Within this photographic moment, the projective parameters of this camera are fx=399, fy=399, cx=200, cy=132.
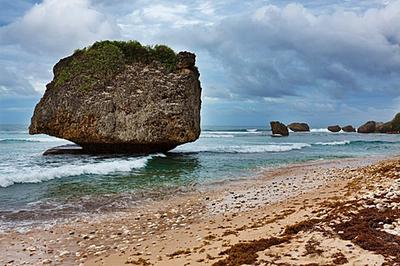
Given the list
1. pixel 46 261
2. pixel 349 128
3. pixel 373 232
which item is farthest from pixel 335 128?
pixel 46 261

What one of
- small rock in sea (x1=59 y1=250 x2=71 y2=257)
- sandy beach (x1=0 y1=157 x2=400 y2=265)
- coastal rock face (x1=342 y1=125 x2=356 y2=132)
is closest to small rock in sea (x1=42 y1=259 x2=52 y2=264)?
sandy beach (x1=0 y1=157 x2=400 y2=265)

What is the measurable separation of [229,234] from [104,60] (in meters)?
22.3

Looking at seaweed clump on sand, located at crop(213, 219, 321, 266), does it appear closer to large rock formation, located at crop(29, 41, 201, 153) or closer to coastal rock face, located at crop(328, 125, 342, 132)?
large rock formation, located at crop(29, 41, 201, 153)

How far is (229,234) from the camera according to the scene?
8.36 metres

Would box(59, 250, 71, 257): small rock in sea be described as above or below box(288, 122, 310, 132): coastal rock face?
below

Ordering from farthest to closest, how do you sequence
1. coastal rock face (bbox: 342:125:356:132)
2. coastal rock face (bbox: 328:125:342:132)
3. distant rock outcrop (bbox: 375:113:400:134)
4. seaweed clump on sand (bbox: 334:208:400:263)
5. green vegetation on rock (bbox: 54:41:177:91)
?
coastal rock face (bbox: 328:125:342:132)
coastal rock face (bbox: 342:125:356:132)
distant rock outcrop (bbox: 375:113:400:134)
green vegetation on rock (bbox: 54:41:177:91)
seaweed clump on sand (bbox: 334:208:400:263)

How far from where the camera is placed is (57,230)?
32.0ft

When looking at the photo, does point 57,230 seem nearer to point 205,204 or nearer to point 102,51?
point 205,204

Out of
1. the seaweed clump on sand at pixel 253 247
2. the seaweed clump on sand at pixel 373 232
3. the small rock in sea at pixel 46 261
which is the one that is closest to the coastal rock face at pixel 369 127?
the seaweed clump on sand at pixel 373 232

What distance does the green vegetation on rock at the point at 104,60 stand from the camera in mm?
27453

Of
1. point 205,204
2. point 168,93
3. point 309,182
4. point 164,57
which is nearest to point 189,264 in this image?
point 205,204

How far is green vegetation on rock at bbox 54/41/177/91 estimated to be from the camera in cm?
2745

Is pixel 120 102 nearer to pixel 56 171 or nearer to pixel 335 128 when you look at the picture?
pixel 56 171

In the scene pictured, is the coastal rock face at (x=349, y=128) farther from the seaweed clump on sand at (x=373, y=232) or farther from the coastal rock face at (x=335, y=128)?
the seaweed clump on sand at (x=373, y=232)
